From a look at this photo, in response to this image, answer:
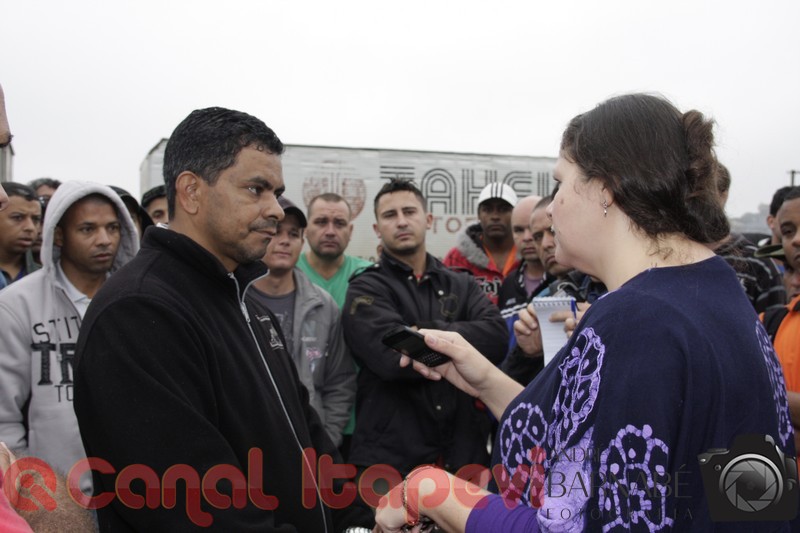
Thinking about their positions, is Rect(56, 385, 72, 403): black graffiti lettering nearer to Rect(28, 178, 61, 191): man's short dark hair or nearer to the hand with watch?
the hand with watch

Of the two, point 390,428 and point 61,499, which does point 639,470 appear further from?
point 390,428

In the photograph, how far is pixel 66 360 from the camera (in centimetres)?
294

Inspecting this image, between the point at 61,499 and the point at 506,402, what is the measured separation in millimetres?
1424

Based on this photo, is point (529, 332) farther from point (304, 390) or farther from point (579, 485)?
point (579, 485)

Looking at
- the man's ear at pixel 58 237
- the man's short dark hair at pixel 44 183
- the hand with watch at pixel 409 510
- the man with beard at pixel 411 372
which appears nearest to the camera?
the hand with watch at pixel 409 510

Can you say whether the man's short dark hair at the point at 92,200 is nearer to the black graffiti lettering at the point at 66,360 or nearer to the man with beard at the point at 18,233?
the black graffiti lettering at the point at 66,360

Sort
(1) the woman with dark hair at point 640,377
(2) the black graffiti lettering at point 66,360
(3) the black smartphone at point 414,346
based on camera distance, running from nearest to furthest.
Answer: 1. (1) the woman with dark hair at point 640,377
2. (3) the black smartphone at point 414,346
3. (2) the black graffiti lettering at point 66,360

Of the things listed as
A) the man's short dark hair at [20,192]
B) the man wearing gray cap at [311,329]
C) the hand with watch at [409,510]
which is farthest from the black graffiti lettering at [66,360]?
the man's short dark hair at [20,192]

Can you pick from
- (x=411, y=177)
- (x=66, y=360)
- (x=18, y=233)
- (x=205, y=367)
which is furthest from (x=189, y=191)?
(x=411, y=177)

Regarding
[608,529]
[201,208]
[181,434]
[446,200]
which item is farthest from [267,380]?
[446,200]

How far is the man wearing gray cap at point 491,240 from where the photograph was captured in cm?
592

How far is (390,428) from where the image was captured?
12.3 ft

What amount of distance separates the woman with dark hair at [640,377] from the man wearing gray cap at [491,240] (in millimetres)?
4214

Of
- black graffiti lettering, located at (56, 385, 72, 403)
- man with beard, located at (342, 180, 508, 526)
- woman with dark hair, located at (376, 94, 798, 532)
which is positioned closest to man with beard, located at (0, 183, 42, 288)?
black graffiti lettering, located at (56, 385, 72, 403)
